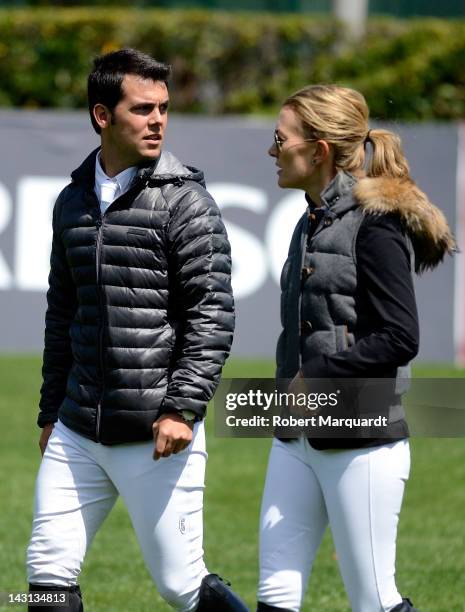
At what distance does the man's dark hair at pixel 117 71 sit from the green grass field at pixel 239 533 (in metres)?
2.59

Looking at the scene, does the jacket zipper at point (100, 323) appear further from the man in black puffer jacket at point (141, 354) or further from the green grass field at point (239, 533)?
the green grass field at point (239, 533)

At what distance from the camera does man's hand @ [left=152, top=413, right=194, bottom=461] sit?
14.2 ft

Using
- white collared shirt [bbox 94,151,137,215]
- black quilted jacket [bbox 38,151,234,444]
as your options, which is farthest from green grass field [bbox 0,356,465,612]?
white collared shirt [bbox 94,151,137,215]

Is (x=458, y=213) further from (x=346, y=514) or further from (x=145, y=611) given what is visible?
(x=346, y=514)

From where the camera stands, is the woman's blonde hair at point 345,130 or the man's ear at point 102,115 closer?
the woman's blonde hair at point 345,130

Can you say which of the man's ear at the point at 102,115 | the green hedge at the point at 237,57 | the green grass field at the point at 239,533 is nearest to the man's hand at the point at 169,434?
the man's ear at the point at 102,115

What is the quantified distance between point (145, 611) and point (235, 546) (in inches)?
59.7

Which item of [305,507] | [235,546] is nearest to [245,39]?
[235,546]

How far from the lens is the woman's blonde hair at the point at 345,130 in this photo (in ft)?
14.5

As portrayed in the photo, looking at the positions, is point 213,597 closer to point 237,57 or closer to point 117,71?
point 117,71

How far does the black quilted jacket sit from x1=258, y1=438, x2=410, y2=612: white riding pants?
40cm

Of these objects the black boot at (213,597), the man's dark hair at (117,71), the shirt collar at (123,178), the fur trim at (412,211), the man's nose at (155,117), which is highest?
the man's dark hair at (117,71)

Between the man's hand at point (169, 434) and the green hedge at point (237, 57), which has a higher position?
the green hedge at point (237, 57)

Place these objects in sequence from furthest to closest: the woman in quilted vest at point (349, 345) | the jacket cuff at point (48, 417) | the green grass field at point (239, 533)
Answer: the green grass field at point (239, 533), the jacket cuff at point (48, 417), the woman in quilted vest at point (349, 345)
